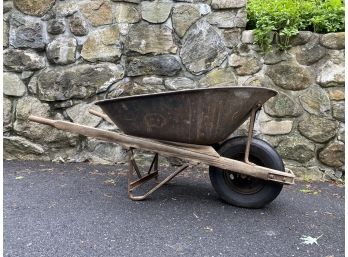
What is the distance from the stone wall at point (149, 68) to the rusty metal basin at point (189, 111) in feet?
3.59

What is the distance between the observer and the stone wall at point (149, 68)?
340 cm

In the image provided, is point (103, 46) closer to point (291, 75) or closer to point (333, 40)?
point (291, 75)

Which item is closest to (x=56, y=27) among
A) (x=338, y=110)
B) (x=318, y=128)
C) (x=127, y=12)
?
(x=127, y=12)

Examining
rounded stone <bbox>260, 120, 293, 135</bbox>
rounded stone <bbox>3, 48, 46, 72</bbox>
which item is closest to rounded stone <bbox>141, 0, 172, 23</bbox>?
rounded stone <bbox>3, 48, 46, 72</bbox>

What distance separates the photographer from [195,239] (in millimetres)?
2102

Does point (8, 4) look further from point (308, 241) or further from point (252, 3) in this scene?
point (308, 241)

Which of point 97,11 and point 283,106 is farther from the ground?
point 97,11

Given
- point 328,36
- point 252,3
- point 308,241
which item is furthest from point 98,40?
point 308,241

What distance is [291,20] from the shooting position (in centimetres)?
340

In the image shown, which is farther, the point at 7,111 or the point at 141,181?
the point at 7,111

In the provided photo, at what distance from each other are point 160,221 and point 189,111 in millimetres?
746

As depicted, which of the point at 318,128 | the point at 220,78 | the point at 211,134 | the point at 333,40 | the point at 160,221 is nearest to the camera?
the point at 160,221

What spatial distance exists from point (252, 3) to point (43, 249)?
308 cm

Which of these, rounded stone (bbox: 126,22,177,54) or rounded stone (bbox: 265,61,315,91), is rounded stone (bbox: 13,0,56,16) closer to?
Result: rounded stone (bbox: 126,22,177,54)
